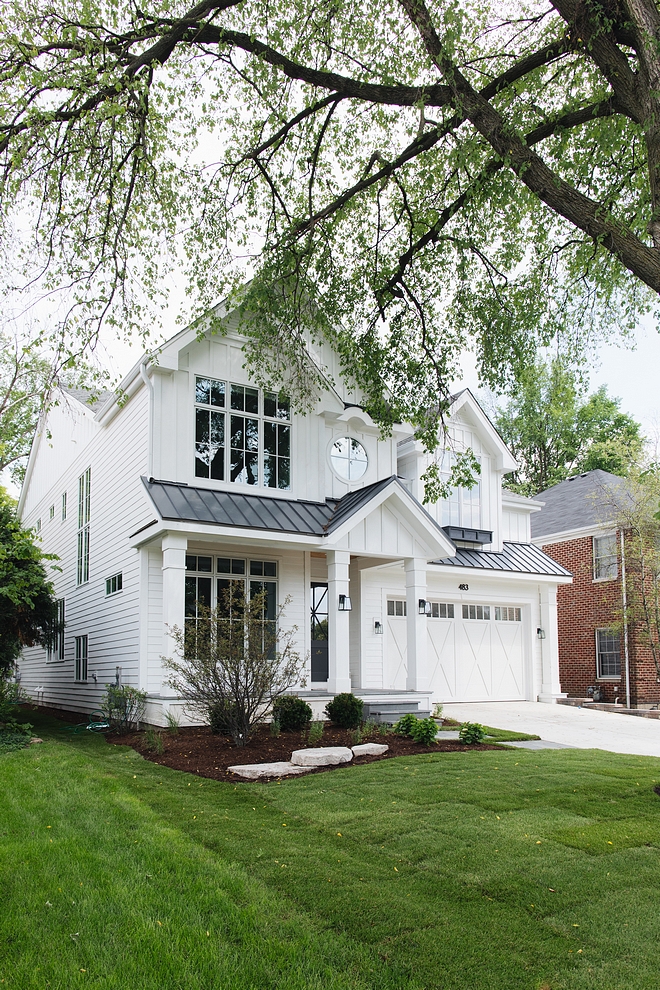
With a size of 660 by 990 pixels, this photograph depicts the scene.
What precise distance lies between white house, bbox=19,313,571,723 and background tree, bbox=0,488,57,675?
4.49 ft

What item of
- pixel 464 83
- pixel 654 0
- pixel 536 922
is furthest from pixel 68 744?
pixel 654 0

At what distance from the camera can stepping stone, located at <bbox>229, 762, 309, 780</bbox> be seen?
28.2 feet

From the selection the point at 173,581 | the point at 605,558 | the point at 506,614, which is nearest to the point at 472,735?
the point at 173,581

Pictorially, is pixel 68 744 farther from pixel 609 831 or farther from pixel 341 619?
pixel 609 831

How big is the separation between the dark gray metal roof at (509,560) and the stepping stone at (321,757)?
730 cm

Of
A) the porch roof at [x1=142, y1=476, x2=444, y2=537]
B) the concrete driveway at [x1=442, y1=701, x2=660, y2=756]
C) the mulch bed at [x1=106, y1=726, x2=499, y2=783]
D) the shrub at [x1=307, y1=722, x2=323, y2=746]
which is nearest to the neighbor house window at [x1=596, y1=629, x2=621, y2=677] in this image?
the concrete driveway at [x1=442, y1=701, x2=660, y2=756]

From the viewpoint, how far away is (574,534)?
72.3ft

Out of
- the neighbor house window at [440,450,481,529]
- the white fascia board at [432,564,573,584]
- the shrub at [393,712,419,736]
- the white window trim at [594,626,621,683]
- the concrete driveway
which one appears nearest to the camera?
the shrub at [393,712,419,736]

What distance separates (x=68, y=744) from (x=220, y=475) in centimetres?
516

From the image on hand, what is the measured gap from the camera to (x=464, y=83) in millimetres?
7254

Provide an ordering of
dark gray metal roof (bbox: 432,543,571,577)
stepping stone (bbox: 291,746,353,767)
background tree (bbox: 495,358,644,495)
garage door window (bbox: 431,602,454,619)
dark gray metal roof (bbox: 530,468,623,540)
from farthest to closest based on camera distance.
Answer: background tree (bbox: 495,358,644,495) → dark gray metal roof (bbox: 530,468,623,540) → garage door window (bbox: 431,602,454,619) → dark gray metal roof (bbox: 432,543,571,577) → stepping stone (bbox: 291,746,353,767)

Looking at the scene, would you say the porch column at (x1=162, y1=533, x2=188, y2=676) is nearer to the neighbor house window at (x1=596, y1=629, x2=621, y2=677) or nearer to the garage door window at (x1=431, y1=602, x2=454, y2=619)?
the garage door window at (x1=431, y1=602, x2=454, y2=619)

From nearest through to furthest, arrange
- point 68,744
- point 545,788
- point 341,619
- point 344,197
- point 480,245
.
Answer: point 545,788 → point 344,197 → point 480,245 → point 68,744 → point 341,619

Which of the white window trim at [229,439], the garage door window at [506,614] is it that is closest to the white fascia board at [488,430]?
the garage door window at [506,614]
